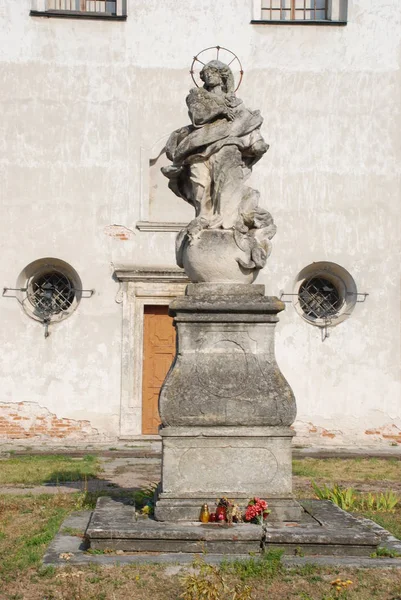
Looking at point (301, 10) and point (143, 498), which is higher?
point (301, 10)

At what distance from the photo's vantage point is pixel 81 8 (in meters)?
15.4

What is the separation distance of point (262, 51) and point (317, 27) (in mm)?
1003

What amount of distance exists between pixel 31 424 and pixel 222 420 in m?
8.44

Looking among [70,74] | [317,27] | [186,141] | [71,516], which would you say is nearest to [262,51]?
[317,27]

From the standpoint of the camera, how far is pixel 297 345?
14914 millimetres

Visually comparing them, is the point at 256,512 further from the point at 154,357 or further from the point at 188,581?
the point at 154,357

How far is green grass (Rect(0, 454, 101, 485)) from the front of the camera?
10484 mm

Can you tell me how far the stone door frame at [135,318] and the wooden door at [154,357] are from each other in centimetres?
16

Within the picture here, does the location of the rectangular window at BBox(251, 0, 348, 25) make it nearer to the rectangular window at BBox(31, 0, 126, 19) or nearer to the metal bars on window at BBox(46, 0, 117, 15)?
the rectangular window at BBox(31, 0, 126, 19)

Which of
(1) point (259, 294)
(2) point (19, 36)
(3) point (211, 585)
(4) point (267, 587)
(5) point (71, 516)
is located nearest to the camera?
(3) point (211, 585)

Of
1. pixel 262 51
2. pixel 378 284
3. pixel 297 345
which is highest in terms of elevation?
pixel 262 51

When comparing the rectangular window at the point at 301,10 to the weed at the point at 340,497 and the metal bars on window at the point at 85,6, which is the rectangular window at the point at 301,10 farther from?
the weed at the point at 340,497

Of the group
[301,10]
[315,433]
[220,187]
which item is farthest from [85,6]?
[220,187]

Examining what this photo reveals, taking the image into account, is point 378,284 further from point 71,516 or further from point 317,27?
point 71,516
